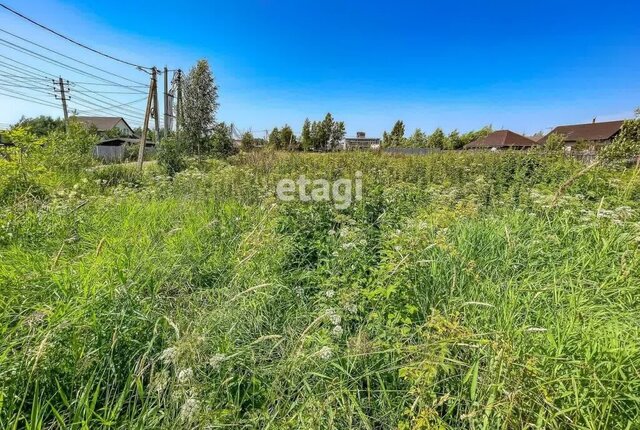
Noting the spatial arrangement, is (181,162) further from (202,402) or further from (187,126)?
(187,126)

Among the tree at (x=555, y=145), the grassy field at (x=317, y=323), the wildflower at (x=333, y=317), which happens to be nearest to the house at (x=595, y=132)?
the tree at (x=555, y=145)

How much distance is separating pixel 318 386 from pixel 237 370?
397 mm

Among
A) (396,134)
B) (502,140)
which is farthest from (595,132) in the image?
(396,134)

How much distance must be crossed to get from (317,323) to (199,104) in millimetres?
22256

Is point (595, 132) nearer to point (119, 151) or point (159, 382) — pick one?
point (159, 382)

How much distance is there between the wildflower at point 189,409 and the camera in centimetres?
103

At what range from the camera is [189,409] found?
1049mm

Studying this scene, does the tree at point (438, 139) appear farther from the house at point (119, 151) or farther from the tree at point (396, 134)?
the house at point (119, 151)

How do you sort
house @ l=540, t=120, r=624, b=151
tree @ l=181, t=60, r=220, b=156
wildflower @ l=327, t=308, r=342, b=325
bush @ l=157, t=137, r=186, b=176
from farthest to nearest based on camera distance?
house @ l=540, t=120, r=624, b=151 < tree @ l=181, t=60, r=220, b=156 < bush @ l=157, t=137, r=186, b=176 < wildflower @ l=327, t=308, r=342, b=325

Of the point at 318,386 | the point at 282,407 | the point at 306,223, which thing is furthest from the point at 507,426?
the point at 306,223

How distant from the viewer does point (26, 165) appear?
393 centimetres

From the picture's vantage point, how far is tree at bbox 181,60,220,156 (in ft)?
66.2

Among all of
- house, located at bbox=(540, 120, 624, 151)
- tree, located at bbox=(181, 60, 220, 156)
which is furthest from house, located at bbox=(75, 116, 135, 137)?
house, located at bbox=(540, 120, 624, 151)

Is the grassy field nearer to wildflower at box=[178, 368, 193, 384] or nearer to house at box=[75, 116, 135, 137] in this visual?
wildflower at box=[178, 368, 193, 384]
